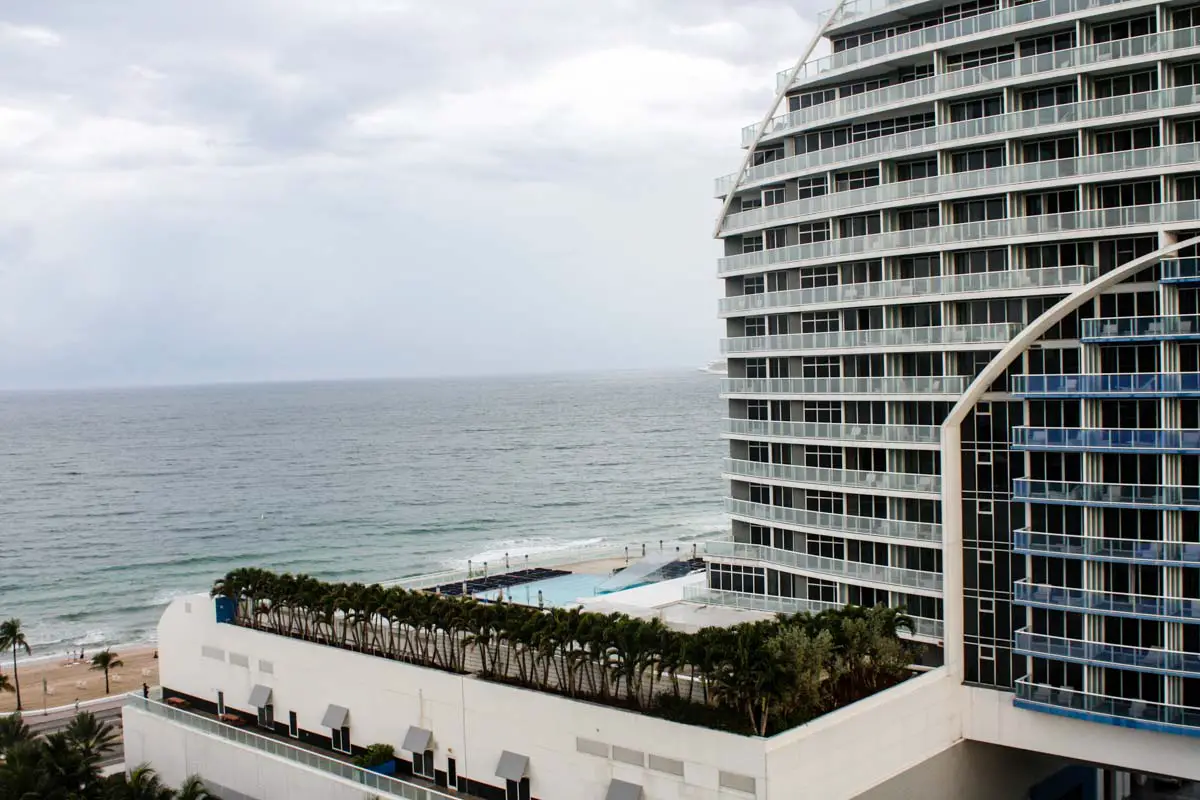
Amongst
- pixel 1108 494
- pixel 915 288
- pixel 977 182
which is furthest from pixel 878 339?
pixel 1108 494

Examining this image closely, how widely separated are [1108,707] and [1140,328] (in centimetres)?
1215

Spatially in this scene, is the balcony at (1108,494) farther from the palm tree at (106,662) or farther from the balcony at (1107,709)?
the palm tree at (106,662)

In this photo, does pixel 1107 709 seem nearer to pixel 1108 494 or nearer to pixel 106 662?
pixel 1108 494

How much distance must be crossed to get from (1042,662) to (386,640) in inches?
998

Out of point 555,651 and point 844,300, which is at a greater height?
point 844,300

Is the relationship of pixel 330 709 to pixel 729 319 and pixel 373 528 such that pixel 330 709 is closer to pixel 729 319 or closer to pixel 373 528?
pixel 729 319

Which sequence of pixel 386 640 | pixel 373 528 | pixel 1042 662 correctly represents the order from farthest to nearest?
pixel 373 528
pixel 386 640
pixel 1042 662

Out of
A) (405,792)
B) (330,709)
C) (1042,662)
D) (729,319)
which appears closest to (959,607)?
(1042,662)

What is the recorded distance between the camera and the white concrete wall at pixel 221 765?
42.8 m

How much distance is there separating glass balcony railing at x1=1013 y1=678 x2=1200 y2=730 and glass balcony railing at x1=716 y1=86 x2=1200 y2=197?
18.7 meters

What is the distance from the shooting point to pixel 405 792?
4022 cm

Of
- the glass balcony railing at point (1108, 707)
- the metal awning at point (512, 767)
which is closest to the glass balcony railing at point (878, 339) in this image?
the glass balcony railing at point (1108, 707)

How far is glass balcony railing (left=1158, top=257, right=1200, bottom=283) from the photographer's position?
35.4 metres

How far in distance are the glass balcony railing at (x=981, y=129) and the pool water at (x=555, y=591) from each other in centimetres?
2384
